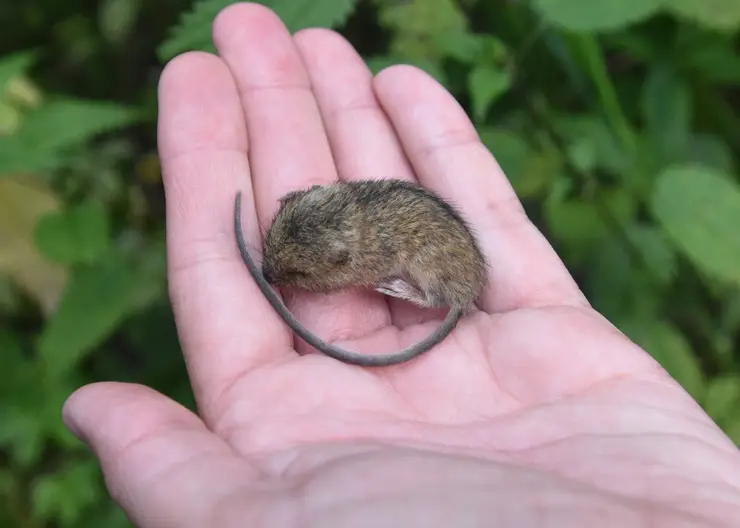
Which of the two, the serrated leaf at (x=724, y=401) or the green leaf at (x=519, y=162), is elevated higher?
the green leaf at (x=519, y=162)

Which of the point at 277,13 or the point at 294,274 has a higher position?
the point at 277,13

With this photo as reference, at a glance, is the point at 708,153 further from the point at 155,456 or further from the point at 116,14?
the point at 155,456

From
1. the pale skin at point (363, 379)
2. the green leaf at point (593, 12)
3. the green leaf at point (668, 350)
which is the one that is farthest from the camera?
the green leaf at point (668, 350)

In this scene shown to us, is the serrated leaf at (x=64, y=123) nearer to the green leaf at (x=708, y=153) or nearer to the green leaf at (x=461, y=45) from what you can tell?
the green leaf at (x=461, y=45)

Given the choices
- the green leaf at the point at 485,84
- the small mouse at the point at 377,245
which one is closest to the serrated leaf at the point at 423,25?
the green leaf at the point at 485,84

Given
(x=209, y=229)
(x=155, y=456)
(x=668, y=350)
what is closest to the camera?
(x=155, y=456)

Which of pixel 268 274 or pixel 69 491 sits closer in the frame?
pixel 268 274

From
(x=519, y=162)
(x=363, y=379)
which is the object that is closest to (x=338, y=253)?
(x=363, y=379)
